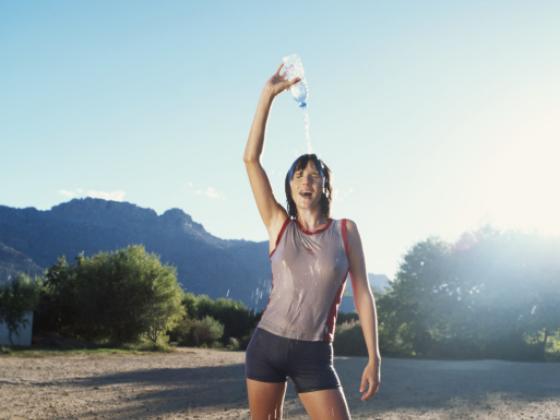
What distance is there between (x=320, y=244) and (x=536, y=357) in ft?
84.1

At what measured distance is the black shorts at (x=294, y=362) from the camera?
9.06ft

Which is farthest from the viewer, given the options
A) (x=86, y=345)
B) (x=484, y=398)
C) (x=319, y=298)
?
(x=86, y=345)

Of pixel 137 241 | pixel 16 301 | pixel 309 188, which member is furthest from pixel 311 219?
pixel 137 241

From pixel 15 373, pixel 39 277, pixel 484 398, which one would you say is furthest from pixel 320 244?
pixel 39 277

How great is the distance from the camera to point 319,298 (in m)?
2.81

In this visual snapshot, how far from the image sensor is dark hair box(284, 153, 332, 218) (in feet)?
9.87

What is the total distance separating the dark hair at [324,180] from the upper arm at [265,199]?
0.19 ft

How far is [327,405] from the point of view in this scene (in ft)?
8.89

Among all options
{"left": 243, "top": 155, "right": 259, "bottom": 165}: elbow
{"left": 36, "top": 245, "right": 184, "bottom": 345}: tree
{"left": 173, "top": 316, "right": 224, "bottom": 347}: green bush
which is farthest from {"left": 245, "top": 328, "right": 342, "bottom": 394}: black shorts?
{"left": 173, "top": 316, "right": 224, "bottom": 347}: green bush

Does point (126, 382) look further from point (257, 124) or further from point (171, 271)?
point (171, 271)

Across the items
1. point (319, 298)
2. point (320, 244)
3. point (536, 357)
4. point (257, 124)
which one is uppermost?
point (257, 124)

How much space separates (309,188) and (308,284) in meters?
0.49

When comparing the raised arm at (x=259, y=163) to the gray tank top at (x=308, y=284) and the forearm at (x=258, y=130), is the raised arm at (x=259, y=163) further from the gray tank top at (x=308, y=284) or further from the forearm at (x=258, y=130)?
the gray tank top at (x=308, y=284)

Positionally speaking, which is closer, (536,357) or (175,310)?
(536,357)
